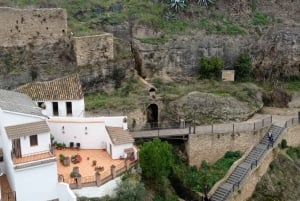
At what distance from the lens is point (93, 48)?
119 ft

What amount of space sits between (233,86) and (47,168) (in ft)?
56.4

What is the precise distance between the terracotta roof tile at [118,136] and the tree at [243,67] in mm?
12981

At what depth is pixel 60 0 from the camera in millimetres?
42625

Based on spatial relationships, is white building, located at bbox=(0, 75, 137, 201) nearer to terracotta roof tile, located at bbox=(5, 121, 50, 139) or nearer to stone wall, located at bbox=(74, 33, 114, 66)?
terracotta roof tile, located at bbox=(5, 121, 50, 139)

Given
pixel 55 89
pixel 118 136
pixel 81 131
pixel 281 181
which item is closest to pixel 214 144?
pixel 281 181

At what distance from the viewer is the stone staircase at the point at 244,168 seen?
31.0 metres

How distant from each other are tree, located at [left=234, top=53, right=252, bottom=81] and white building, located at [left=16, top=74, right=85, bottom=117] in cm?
1323

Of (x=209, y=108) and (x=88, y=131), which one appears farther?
(x=209, y=108)

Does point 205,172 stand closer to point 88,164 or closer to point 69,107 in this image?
point 88,164

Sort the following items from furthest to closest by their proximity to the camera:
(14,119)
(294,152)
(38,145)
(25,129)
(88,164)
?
(294,152) → (88,164) → (38,145) → (14,119) → (25,129)

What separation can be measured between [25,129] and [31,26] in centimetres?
1171

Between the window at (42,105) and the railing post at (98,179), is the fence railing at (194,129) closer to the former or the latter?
→ the window at (42,105)

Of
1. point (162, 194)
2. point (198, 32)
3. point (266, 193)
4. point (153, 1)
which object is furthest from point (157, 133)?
point (153, 1)

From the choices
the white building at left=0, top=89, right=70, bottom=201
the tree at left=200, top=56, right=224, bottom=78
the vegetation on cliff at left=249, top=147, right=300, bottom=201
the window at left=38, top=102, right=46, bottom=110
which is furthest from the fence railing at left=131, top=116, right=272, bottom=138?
the white building at left=0, top=89, right=70, bottom=201
